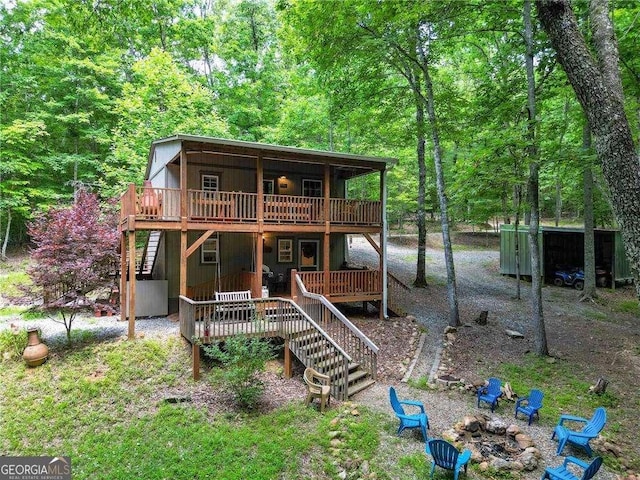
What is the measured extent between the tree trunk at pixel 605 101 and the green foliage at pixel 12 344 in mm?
12391

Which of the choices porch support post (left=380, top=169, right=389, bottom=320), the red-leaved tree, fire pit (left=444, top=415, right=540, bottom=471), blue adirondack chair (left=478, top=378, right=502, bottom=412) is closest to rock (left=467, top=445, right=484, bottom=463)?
fire pit (left=444, top=415, right=540, bottom=471)

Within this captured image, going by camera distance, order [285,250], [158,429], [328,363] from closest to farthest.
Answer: [158,429], [328,363], [285,250]

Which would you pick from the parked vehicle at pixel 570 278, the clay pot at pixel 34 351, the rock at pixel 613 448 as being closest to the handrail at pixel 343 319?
the rock at pixel 613 448

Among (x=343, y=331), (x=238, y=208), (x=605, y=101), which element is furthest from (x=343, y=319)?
(x=605, y=101)

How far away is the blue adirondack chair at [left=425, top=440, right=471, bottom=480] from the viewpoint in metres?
5.14

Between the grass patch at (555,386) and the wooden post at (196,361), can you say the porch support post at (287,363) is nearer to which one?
the wooden post at (196,361)

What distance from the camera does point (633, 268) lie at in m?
4.18

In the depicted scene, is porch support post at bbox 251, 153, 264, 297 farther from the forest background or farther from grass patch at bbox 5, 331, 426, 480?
the forest background

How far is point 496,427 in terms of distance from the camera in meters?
6.45

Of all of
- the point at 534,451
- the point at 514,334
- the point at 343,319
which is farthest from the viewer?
the point at 514,334

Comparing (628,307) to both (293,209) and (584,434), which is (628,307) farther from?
(293,209)

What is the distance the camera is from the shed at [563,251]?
1908cm

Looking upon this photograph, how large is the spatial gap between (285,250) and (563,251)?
57.8 ft

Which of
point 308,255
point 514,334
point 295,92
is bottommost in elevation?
point 514,334
